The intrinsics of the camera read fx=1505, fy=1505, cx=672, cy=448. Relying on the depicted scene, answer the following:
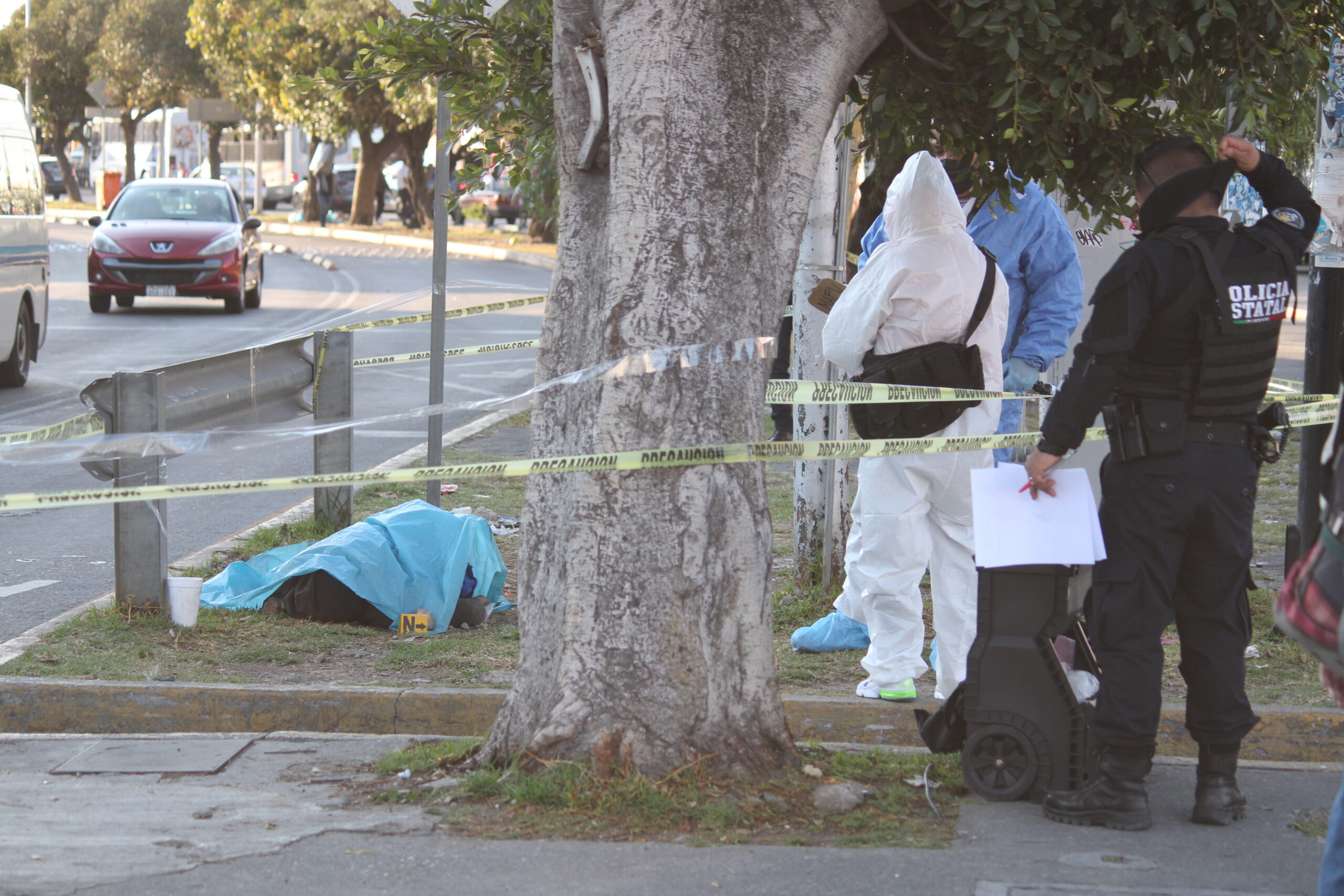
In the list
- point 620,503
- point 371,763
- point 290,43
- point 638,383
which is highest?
point 290,43

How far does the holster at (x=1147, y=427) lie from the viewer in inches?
155

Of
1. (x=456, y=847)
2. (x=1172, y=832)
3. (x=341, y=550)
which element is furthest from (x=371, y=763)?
(x=1172, y=832)

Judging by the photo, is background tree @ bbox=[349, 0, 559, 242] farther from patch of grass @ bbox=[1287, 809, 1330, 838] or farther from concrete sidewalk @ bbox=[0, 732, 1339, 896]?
patch of grass @ bbox=[1287, 809, 1330, 838]

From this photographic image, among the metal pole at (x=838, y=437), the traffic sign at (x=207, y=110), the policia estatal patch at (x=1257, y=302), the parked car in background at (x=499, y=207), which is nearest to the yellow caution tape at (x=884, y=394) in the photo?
the policia estatal patch at (x=1257, y=302)

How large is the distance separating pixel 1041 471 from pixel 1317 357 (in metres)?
2.64

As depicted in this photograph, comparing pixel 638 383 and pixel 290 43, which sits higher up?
pixel 290 43

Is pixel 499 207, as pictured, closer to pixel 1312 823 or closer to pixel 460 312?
pixel 460 312

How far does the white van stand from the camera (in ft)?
39.9

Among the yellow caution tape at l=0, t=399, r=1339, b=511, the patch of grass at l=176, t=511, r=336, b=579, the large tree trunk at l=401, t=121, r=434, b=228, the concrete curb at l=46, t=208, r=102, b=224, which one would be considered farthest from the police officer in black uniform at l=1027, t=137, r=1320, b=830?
the concrete curb at l=46, t=208, r=102, b=224

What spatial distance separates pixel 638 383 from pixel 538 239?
38.3 m

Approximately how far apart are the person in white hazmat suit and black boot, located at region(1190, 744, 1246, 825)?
1.10m

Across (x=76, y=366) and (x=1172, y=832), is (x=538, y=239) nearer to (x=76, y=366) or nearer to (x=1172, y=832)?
(x=76, y=366)

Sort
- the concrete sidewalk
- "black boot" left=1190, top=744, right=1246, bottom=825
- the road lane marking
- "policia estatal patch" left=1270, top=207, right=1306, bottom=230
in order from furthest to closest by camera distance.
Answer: the road lane marking, "policia estatal patch" left=1270, top=207, right=1306, bottom=230, "black boot" left=1190, top=744, right=1246, bottom=825, the concrete sidewalk

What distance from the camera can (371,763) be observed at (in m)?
4.44
